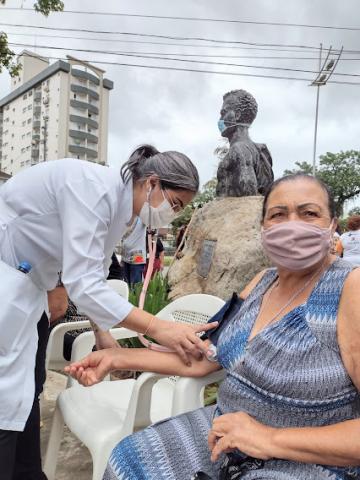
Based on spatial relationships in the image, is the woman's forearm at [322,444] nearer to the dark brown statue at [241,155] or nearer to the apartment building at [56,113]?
the dark brown statue at [241,155]

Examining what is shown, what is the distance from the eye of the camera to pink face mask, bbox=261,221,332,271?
1499 mm

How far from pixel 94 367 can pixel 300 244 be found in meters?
0.95

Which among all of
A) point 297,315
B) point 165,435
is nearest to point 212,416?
point 165,435

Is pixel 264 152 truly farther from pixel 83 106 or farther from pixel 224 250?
pixel 83 106

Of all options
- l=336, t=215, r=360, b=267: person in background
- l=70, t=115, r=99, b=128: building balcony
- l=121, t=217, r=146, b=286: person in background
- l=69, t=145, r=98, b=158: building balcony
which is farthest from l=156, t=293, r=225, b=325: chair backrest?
l=70, t=115, r=99, b=128: building balcony

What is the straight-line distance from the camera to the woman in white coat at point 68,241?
1.50m

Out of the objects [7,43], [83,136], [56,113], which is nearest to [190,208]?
[7,43]

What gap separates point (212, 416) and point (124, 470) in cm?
38

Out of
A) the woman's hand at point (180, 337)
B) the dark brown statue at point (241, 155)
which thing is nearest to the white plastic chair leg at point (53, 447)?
the woman's hand at point (180, 337)

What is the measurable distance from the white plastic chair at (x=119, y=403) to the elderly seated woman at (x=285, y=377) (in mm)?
142

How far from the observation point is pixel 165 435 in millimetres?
1552

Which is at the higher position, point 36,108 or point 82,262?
point 36,108

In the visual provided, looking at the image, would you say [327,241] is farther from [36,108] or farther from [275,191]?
[36,108]

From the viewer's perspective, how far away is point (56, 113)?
60438 mm
